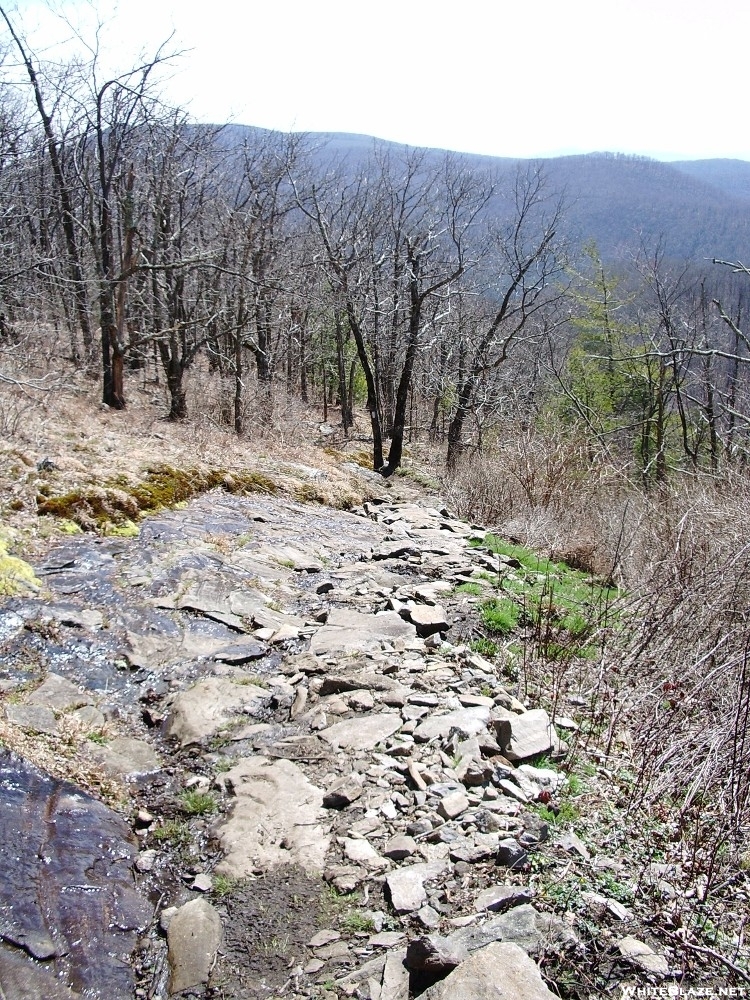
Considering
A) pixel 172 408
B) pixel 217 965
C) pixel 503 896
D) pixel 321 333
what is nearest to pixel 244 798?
pixel 217 965

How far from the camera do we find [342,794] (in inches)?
130

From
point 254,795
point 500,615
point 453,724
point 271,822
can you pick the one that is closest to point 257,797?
point 254,795

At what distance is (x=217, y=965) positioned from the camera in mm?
2449

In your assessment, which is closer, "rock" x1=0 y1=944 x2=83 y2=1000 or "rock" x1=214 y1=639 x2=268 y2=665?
"rock" x1=0 y1=944 x2=83 y2=1000

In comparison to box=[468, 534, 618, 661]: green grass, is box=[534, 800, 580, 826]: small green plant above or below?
above

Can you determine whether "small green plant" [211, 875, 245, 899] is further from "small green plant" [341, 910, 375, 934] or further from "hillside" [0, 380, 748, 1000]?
"small green plant" [341, 910, 375, 934]

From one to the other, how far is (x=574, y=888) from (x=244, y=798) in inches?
64.4

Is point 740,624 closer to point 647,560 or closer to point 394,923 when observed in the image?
point 647,560

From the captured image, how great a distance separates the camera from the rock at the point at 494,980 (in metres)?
2.00

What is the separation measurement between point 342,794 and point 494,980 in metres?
1.36

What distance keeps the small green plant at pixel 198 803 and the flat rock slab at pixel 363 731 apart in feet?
2.38

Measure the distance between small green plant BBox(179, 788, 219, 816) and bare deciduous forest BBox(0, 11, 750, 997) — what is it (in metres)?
1.67

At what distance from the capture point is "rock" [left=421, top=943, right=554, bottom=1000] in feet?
6.56

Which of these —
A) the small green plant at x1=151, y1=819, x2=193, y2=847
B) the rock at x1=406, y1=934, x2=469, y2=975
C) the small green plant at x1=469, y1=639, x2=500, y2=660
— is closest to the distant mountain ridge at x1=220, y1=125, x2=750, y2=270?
the small green plant at x1=469, y1=639, x2=500, y2=660
